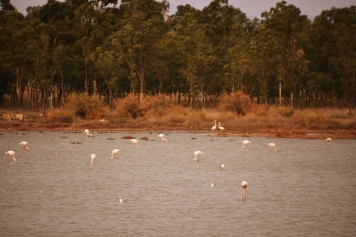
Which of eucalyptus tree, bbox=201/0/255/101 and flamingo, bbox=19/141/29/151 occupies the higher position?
eucalyptus tree, bbox=201/0/255/101

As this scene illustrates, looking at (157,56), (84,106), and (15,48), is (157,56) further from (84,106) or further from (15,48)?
(84,106)

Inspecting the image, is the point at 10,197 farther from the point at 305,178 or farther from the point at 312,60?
the point at 312,60

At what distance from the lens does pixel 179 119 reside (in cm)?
5881

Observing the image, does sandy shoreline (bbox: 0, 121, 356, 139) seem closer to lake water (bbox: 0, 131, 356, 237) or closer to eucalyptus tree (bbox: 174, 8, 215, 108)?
lake water (bbox: 0, 131, 356, 237)

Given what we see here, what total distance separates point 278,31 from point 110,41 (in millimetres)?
23833

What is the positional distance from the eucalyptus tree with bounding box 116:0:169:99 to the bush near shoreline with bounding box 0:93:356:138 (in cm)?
1499

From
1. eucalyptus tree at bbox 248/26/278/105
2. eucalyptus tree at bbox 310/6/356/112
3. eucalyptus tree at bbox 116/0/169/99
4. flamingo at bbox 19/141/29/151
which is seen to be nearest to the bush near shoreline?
eucalyptus tree at bbox 116/0/169/99

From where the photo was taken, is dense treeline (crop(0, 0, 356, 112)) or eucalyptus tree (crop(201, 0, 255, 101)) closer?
dense treeline (crop(0, 0, 356, 112))

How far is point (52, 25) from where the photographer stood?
258ft

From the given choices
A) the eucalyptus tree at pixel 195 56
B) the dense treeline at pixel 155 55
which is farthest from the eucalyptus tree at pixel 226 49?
the eucalyptus tree at pixel 195 56

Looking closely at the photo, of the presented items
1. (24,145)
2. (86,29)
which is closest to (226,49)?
(86,29)

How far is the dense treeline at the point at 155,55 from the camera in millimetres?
77125

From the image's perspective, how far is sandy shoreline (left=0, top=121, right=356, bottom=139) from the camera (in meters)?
48.7

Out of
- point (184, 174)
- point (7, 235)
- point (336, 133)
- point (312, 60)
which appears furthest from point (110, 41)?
point (7, 235)
